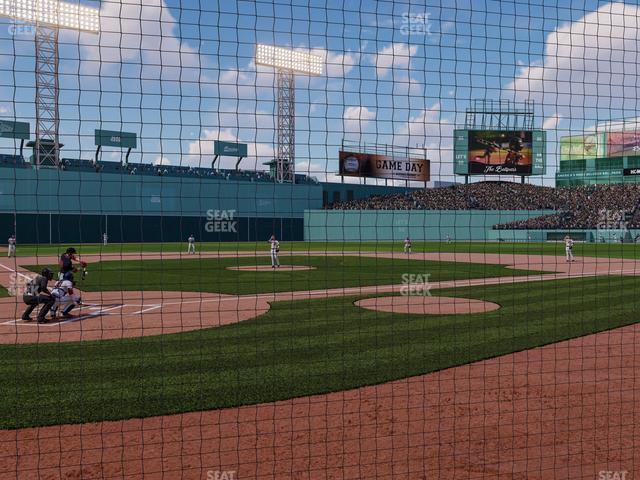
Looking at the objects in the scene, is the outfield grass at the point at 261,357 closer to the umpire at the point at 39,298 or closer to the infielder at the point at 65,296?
the umpire at the point at 39,298

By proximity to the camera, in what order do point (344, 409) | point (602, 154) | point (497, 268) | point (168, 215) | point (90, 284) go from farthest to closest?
point (602, 154) → point (168, 215) → point (497, 268) → point (90, 284) → point (344, 409)

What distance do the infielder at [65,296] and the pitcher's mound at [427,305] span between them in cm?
636

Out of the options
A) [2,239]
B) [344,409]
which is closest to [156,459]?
[344,409]

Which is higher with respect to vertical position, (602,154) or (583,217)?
(602,154)

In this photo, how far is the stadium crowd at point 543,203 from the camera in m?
55.4

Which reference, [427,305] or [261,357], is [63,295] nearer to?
[261,357]

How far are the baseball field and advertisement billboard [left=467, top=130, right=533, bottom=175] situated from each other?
48.2m

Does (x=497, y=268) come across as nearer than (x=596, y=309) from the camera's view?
No

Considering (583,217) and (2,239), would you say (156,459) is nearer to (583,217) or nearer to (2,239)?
(2,239)

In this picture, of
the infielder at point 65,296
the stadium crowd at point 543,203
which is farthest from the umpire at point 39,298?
the stadium crowd at point 543,203

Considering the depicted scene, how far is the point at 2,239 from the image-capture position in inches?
1941

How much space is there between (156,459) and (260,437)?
1037mm

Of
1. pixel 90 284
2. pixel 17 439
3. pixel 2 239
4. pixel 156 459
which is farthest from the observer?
pixel 2 239

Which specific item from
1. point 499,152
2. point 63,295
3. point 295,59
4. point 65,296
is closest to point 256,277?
point 65,296
